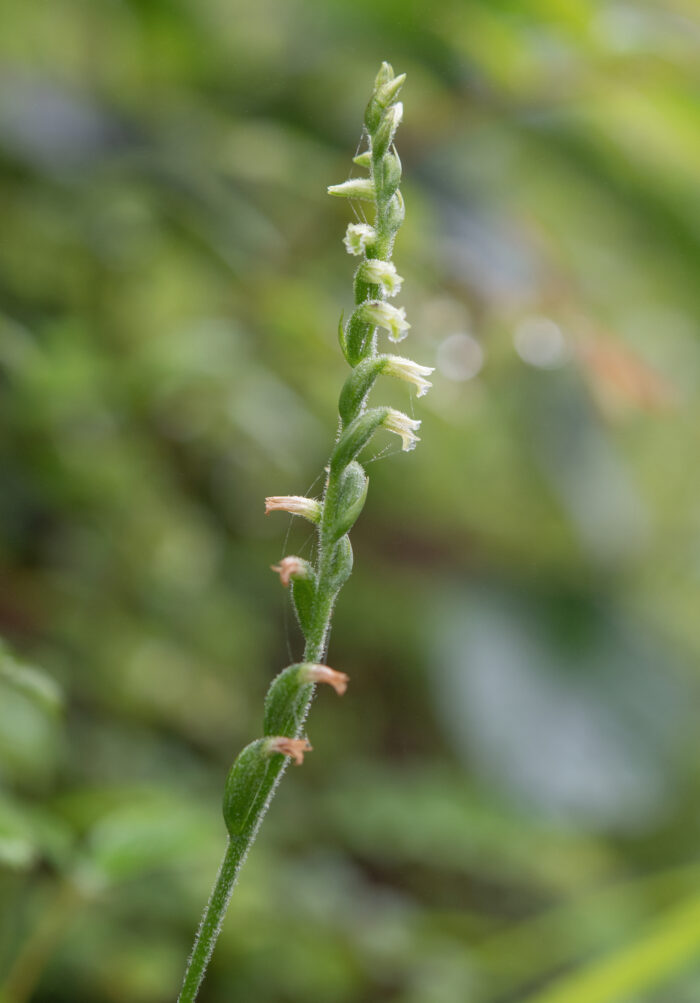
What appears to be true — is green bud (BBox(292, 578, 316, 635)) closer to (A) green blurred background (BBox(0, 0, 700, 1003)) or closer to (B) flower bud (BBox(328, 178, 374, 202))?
(B) flower bud (BBox(328, 178, 374, 202))

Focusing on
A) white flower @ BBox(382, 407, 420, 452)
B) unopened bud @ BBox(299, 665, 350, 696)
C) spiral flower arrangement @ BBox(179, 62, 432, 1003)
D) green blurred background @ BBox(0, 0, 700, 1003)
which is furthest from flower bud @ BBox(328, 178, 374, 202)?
green blurred background @ BBox(0, 0, 700, 1003)

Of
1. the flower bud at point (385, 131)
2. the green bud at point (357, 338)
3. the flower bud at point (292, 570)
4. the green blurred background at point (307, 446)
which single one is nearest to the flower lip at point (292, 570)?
the flower bud at point (292, 570)

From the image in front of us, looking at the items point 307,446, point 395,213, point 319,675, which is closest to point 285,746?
point 319,675

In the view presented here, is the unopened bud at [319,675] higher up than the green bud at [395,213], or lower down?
lower down

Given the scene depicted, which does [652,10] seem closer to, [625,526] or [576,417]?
[576,417]

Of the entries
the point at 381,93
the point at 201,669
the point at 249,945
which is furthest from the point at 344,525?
the point at 201,669

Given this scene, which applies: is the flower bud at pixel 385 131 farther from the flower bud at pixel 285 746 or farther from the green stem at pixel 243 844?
the flower bud at pixel 285 746

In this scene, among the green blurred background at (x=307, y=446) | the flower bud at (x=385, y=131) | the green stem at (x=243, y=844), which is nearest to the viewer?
the green stem at (x=243, y=844)
